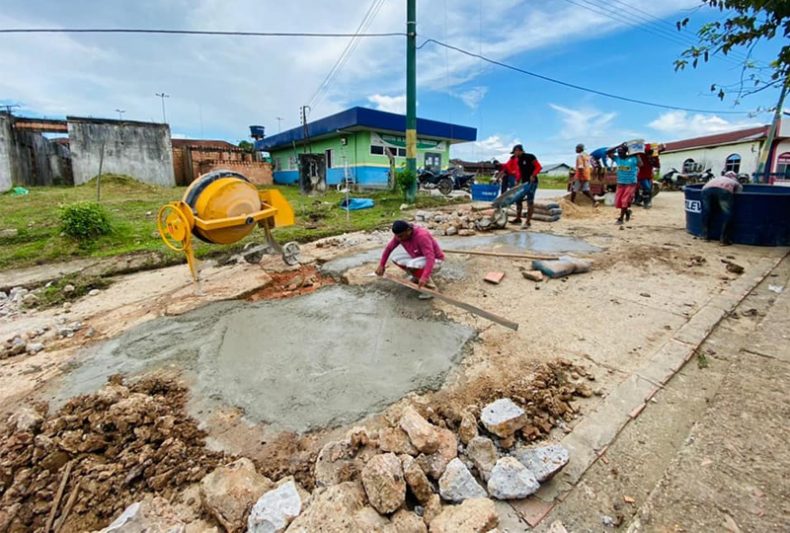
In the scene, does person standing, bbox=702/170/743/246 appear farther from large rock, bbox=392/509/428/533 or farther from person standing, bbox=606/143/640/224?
large rock, bbox=392/509/428/533

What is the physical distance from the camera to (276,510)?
1473mm

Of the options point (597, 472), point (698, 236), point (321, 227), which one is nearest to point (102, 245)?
point (321, 227)

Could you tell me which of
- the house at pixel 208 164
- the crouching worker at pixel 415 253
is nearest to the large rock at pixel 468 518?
the crouching worker at pixel 415 253

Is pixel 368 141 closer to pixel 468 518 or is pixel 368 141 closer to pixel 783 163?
pixel 468 518

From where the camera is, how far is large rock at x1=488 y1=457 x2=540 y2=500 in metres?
1.60

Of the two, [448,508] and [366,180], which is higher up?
[366,180]

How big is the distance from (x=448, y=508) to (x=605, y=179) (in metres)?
13.7

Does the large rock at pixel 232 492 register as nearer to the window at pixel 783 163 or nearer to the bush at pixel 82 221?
the bush at pixel 82 221

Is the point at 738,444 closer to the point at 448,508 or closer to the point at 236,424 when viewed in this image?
the point at 448,508

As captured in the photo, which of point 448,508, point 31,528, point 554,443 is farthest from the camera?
point 554,443

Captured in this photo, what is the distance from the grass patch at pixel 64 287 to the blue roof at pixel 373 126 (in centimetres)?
1294

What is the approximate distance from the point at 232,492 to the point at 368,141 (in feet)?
57.6

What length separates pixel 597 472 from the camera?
5.74ft

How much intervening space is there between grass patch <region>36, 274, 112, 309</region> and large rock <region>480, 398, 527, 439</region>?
194 inches
